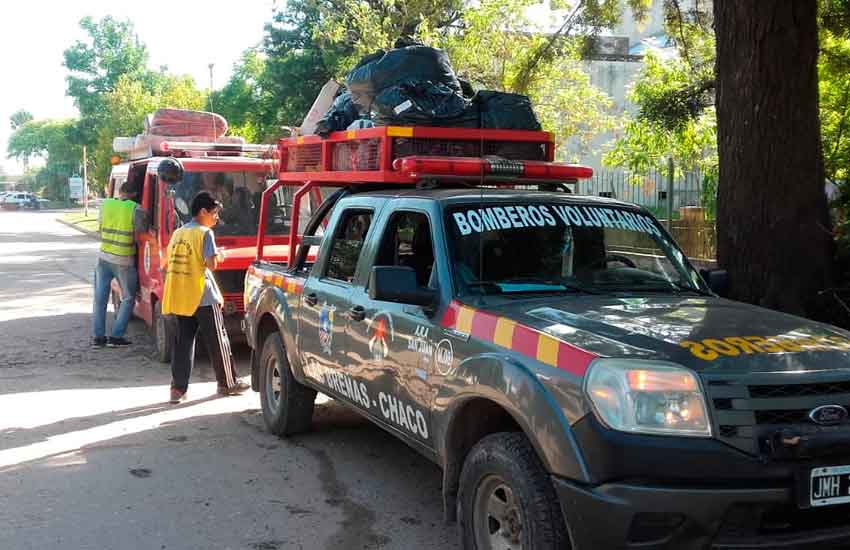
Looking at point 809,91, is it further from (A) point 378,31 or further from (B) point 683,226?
(A) point 378,31

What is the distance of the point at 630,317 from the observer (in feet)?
12.7

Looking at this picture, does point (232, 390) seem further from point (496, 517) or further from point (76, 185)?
point (76, 185)

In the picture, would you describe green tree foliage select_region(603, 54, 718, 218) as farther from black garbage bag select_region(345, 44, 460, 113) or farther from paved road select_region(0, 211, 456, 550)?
paved road select_region(0, 211, 456, 550)

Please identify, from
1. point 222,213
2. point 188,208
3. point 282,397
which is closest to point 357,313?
point 282,397

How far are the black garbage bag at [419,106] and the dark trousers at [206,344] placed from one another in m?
2.77

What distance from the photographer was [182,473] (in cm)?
579

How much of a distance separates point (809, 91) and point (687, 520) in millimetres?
4814

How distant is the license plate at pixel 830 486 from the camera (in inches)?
123

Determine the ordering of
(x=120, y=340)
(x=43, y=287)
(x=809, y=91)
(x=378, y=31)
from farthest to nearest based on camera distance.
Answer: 1. (x=378, y=31)
2. (x=43, y=287)
3. (x=120, y=340)
4. (x=809, y=91)

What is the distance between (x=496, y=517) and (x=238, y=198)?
7097 mm

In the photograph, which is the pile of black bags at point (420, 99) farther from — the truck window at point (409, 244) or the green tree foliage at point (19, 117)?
the green tree foliage at point (19, 117)

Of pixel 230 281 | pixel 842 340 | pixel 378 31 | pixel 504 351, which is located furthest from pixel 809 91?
pixel 378 31

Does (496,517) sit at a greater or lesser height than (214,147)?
lesser

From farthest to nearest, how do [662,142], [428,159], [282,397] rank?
1. [662,142]
2. [282,397]
3. [428,159]
